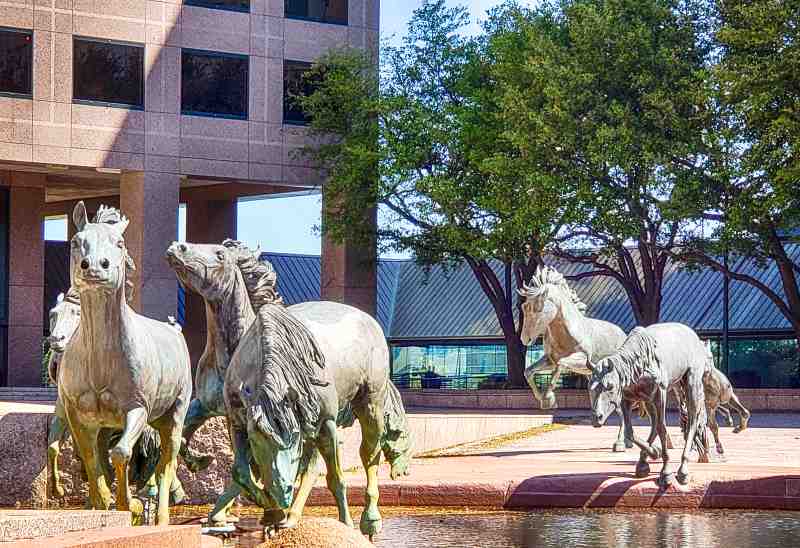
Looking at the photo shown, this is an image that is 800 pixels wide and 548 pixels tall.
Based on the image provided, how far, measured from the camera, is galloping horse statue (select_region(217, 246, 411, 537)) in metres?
8.47

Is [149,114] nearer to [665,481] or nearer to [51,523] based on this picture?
[665,481]

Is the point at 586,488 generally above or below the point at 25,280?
below

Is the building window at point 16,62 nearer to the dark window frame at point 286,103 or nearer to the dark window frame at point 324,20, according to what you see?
the dark window frame at point 286,103

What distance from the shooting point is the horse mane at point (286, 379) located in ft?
27.8

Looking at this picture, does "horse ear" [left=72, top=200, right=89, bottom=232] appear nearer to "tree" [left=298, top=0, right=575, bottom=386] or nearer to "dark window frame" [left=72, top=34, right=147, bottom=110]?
"tree" [left=298, top=0, right=575, bottom=386]

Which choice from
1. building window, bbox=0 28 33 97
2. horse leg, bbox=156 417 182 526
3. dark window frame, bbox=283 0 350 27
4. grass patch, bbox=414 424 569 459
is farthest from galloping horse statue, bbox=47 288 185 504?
dark window frame, bbox=283 0 350 27

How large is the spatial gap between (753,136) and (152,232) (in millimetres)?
17835

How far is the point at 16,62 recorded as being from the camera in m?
41.8

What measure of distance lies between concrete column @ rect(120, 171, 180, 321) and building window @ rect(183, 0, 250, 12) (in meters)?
5.35

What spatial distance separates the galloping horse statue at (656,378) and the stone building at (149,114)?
28.3 m

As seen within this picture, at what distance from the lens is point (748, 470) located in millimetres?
16484

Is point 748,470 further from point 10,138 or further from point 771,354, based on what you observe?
point 771,354

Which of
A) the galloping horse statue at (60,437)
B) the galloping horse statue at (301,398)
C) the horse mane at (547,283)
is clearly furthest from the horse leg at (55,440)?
the horse mane at (547,283)

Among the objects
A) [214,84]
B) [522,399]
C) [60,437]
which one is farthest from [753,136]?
[60,437]
